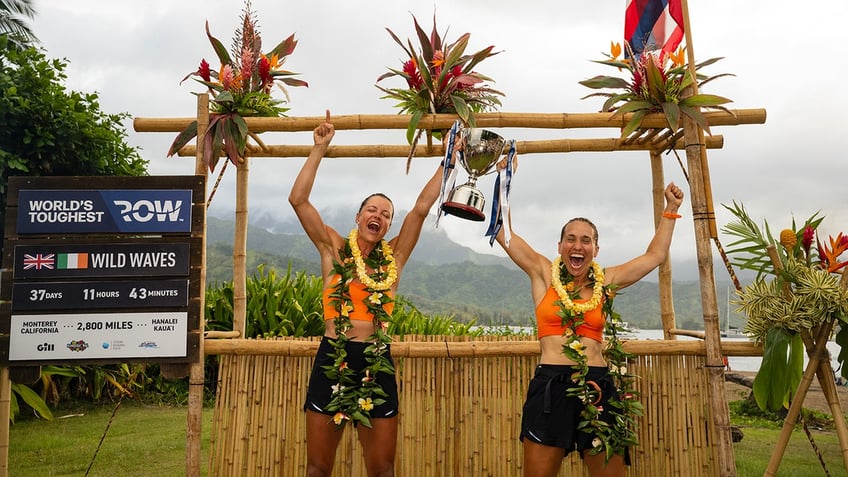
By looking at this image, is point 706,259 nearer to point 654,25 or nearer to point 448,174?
point 654,25

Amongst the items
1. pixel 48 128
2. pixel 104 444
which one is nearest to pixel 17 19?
pixel 48 128

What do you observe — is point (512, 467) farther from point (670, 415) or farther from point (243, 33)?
point (243, 33)

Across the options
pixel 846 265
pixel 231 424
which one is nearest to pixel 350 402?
pixel 231 424

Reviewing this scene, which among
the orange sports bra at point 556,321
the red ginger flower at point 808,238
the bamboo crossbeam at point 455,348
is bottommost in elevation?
the bamboo crossbeam at point 455,348

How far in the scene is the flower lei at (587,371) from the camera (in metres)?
3.37

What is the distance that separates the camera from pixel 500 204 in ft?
12.1

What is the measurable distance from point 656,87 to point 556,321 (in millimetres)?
1852

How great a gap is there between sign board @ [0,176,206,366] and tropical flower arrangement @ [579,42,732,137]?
2.90 meters

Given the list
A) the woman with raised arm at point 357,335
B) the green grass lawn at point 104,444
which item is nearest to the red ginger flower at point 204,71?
the woman with raised arm at point 357,335

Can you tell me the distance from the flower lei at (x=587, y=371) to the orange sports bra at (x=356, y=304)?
3.23ft

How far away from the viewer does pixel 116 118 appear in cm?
1138

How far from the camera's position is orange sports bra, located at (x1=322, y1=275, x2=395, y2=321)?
3631 millimetres

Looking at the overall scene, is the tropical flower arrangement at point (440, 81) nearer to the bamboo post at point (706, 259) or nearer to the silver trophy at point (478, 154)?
the silver trophy at point (478, 154)

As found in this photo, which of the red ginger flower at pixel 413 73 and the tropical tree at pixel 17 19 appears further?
the tropical tree at pixel 17 19
